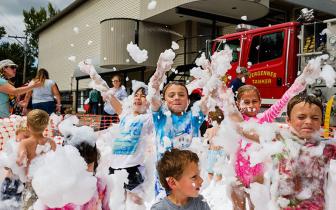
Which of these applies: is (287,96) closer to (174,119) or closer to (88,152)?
(174,119)

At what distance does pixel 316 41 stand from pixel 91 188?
6195 mm

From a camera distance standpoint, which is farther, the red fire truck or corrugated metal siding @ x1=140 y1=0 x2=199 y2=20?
corrugated metal siding @ x1=140 y1=0 x2=199 y2=20

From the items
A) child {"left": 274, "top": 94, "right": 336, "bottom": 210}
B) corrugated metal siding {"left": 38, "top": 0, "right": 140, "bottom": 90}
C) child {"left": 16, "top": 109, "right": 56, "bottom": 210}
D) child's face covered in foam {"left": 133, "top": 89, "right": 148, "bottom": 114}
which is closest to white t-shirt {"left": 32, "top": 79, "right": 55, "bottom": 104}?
child's face covered in foam {"left": 133, "top": 89, "right": 148, "bottom": 114}

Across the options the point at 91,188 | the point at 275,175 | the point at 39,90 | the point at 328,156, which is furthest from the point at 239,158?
the point at 39,90

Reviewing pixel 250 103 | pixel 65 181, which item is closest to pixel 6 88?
pixel 250 103

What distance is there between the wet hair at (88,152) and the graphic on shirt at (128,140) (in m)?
1.40

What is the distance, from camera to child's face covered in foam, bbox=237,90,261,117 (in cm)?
371

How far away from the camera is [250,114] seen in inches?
146

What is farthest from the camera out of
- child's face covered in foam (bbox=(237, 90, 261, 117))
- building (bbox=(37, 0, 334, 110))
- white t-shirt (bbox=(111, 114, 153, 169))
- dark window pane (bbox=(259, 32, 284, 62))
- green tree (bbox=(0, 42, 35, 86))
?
green tree (bbox=(0, 42, 35, 86))

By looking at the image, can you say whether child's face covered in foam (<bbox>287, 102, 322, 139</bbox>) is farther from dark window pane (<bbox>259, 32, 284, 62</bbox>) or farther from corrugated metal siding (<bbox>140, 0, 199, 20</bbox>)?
corrugated metal siding (<bbox>140, 0, 199, 20</bbox>)

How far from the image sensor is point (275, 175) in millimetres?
2609

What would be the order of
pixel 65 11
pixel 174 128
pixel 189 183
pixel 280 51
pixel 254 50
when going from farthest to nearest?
1. pixel 65 11
2. pixel 254 50
3. pixel 280 51
4. pixel 174 128
5. pixel 189 183

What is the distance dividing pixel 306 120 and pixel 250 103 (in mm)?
1267

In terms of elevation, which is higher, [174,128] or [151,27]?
[151,27]
